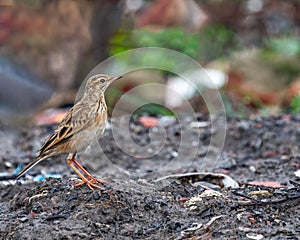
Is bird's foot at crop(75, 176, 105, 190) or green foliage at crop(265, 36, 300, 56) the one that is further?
green foliage at crop(265, 36, 300, 56)

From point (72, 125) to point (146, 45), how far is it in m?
6.26

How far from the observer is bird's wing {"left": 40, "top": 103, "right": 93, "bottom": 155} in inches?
227

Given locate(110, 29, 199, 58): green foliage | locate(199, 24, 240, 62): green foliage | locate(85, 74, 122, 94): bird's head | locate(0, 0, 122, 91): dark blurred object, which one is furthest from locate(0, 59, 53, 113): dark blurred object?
locate(85, 74, 122, 94): bird's head

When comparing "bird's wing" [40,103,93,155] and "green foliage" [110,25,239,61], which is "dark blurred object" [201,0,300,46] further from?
→ "bird's wing" [40,103,93,155]

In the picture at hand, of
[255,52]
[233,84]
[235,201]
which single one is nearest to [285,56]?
[255,52]

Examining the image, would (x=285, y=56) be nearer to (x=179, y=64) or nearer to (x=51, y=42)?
(x=179, y=64)

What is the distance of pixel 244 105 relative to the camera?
36.8 feet

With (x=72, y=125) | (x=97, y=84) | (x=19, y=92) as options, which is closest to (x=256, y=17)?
(x=19, y=92)

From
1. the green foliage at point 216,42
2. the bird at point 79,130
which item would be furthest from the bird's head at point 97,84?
the green foliage at point 216,42

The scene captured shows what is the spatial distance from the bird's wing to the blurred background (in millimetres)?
4304

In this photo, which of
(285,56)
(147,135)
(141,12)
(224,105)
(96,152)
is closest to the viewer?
(96,152)

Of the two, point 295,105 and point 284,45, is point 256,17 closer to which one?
point 284,45

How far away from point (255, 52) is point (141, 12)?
8.40 ft

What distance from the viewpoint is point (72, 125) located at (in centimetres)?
580
